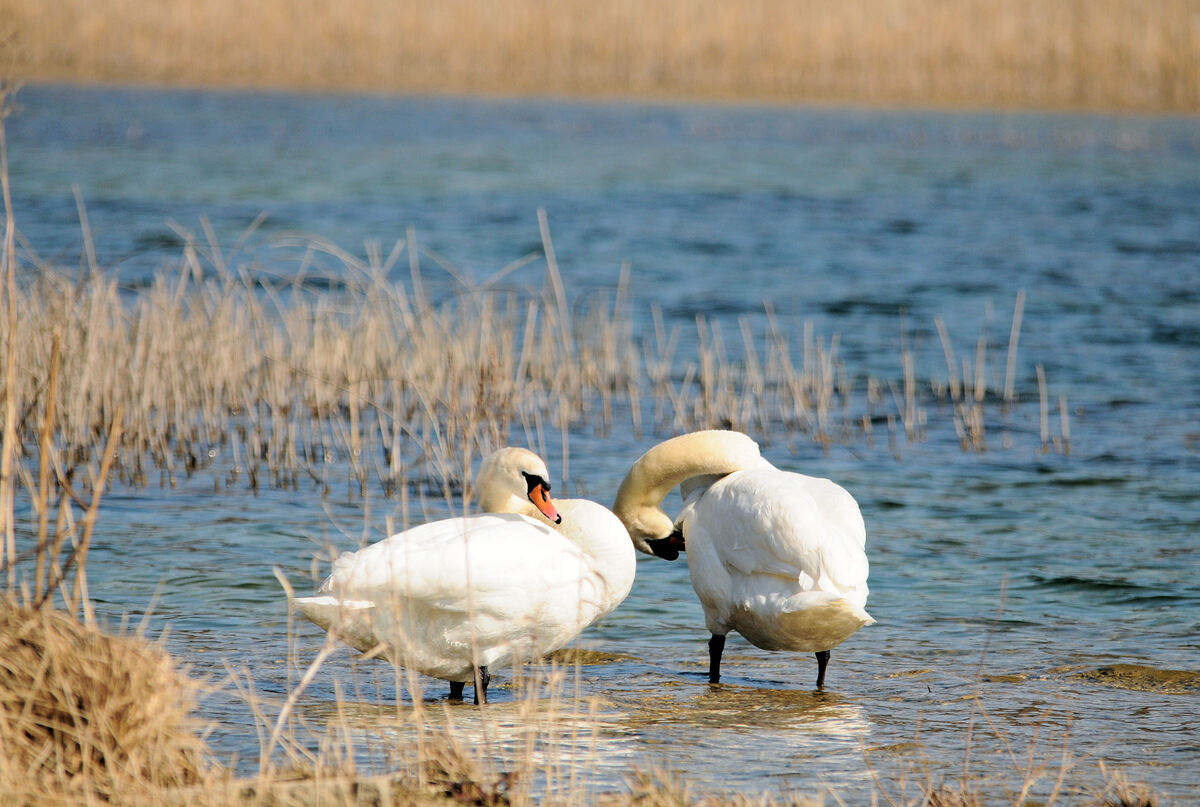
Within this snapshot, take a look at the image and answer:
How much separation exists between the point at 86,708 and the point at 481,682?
1617 mm

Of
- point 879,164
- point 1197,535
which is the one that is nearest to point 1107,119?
point 879,164

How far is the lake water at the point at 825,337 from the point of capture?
521 centimetres

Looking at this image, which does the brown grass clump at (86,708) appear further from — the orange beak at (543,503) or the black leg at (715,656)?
the black leg at (715,656)

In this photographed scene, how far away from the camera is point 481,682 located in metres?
4.96

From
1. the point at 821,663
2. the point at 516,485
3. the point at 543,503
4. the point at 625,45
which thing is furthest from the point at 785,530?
the point at 625,45

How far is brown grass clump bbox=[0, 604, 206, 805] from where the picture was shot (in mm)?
3490

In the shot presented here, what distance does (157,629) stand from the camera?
5.93 metres

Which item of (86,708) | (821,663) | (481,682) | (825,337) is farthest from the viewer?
(825,337)

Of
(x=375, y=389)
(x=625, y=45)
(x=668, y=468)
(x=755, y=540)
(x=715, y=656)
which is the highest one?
(x=625, y=45)

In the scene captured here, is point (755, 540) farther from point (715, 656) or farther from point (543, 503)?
point (543, 503)

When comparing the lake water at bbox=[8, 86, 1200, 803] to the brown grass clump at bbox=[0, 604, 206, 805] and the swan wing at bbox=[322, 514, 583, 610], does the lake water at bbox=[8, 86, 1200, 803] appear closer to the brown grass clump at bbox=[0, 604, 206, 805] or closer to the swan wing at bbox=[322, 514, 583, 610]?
the swan wing at bbox=[322, 514, 583, 610]

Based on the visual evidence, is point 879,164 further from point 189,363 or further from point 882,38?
point 189,363

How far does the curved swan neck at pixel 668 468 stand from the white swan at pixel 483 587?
2.18 ft

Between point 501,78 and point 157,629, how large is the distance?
25016 mm
